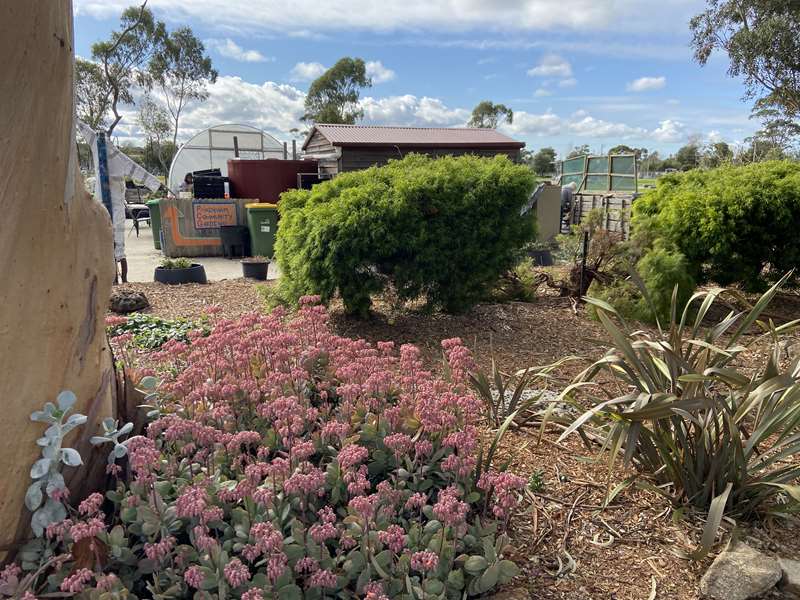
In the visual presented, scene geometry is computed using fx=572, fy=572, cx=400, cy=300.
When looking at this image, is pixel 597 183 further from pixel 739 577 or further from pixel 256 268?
pixel 739 577

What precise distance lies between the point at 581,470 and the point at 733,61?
2158cm

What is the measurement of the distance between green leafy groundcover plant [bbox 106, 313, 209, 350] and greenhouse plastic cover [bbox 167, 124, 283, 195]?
16759 mm

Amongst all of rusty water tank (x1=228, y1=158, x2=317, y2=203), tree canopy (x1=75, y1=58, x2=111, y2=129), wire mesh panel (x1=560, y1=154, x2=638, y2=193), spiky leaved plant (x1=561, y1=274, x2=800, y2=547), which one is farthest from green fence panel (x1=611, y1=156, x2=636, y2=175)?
tree canopy (x1=75, y1=58, x2=111, y2=129)

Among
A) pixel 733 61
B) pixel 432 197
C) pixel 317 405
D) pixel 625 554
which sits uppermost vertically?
pixel 733 61

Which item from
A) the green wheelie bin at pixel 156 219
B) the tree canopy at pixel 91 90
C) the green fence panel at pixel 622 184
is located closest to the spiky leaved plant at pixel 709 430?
the green wheelie bin at pixel 156 219

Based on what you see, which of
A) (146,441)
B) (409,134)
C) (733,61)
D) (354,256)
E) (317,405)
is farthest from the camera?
(733,61)

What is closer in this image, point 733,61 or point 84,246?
point 84,246

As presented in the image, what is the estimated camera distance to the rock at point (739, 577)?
181 cm

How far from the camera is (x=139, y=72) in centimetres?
3369

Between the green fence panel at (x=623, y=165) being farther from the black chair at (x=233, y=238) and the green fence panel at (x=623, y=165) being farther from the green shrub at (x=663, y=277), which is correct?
the green shrub at (x=663, y=277)

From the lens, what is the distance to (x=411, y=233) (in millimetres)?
4676

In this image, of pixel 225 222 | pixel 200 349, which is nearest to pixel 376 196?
pixel 200 349

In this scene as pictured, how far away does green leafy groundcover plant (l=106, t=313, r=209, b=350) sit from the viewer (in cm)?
440

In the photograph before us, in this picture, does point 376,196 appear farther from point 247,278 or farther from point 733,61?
point 733,61
